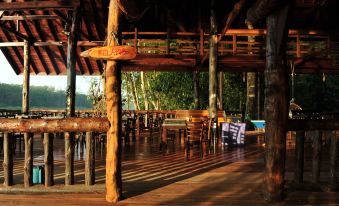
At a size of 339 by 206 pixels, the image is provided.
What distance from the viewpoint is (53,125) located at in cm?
477

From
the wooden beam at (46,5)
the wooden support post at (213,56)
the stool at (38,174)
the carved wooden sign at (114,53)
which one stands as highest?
the wooden beam at (46,5)

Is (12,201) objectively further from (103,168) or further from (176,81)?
(176,81)

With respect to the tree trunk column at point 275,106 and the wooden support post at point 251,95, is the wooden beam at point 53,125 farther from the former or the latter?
the wooden support post at point 251,95

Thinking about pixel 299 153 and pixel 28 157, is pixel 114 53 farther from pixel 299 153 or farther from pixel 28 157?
pixel 299 153

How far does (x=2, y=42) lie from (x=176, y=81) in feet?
40.9

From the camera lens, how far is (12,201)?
14.8ft

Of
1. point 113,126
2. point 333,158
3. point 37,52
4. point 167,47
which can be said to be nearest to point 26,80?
point 37,52

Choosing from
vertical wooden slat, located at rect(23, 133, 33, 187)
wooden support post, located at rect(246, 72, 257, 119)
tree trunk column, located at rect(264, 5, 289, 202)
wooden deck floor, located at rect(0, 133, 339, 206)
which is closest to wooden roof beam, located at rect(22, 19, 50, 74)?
wooden support post, located at rect(246, 72, 257, 119)

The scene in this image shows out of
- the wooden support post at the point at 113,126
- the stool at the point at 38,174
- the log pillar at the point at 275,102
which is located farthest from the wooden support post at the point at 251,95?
the wooden support post at the point at 113,126

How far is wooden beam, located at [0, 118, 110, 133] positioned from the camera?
4691mm

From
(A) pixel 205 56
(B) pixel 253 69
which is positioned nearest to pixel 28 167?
(A) pixel 205 56

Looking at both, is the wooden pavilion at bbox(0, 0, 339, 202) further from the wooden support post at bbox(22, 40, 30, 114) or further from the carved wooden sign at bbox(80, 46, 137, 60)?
the carved wooden sign at bbox(80, 46, 137, 60)

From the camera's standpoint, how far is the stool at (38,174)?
5.20 m

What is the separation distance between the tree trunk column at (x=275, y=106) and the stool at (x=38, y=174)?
319cm
